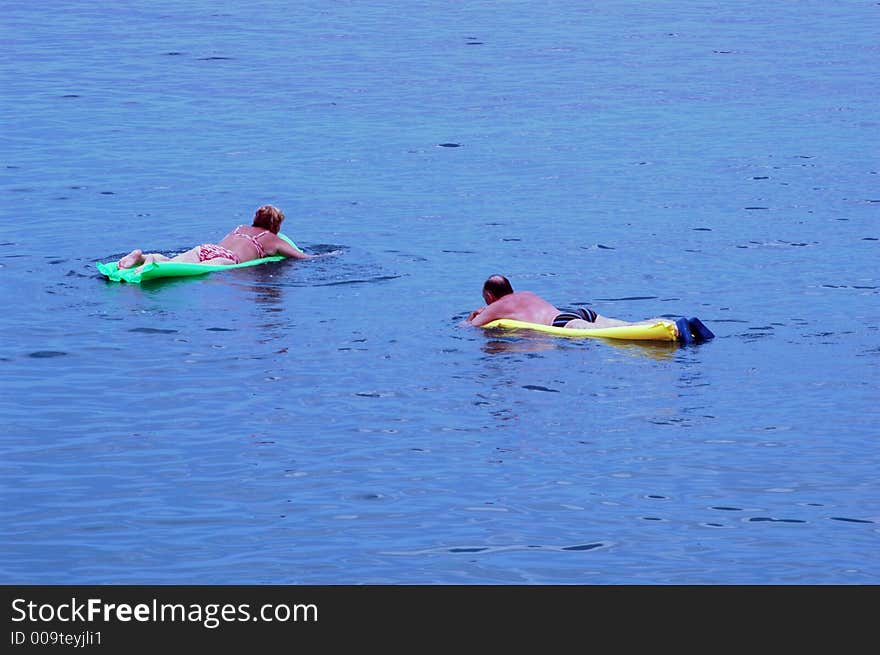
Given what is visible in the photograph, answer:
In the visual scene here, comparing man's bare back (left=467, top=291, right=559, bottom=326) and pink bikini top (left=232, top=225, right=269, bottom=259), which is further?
pink bikini top (left=232, top=225, right=269, bottom=259)

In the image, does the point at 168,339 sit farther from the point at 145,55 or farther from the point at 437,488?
the point at 145,55

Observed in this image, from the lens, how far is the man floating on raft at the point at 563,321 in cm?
1728

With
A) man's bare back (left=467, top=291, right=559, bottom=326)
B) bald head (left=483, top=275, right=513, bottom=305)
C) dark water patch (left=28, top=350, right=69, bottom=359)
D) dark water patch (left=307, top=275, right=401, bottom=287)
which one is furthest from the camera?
dark water patch (left=307, top=275, right=401, bottom=287)

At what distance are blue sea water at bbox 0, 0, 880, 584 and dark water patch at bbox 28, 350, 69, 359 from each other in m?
0.07

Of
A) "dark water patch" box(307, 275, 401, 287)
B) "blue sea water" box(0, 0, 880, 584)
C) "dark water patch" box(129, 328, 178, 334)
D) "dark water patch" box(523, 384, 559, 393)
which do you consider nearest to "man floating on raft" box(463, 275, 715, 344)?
"blue sea water" box(0, 0, 880, 584)

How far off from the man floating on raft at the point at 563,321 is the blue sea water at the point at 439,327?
21 centimetres

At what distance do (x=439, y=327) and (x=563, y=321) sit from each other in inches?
59.6

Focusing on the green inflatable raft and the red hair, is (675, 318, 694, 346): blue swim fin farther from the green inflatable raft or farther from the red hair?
the green inflatable raft

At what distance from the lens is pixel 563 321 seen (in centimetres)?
1783

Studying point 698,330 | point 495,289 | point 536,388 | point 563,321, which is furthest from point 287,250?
point 536,388

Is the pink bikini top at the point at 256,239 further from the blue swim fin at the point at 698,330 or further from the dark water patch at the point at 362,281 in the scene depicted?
the blue swim fin at the point at 698,330

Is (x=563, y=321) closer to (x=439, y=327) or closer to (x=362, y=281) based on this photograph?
(x=439, y=327)

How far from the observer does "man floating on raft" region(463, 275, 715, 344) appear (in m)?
17.3

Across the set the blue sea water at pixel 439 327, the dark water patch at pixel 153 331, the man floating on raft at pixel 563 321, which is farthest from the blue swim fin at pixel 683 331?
the dark water patch at pixel 153 331
